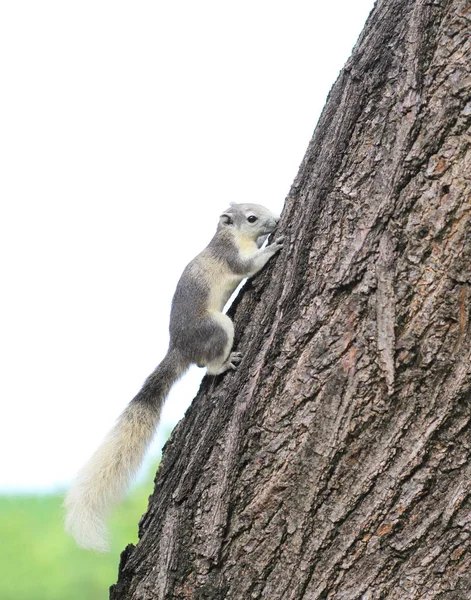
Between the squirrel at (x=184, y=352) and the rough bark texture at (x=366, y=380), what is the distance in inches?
14.8

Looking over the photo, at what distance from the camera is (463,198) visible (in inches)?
79.8

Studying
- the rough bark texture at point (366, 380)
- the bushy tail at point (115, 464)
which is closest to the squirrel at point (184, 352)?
the bushy tail at point (115, 464)

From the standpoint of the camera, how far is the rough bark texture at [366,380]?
2.07 m

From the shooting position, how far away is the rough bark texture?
2.07 m

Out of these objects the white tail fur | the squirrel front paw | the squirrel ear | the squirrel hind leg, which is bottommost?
the white tail fur

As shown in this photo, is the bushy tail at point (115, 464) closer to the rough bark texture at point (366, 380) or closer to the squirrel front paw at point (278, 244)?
the rough bark texture at point (366, 380)

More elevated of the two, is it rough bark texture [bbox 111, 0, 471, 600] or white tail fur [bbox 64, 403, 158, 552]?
rough bark texture [bbox 111, 0, 471, 600]

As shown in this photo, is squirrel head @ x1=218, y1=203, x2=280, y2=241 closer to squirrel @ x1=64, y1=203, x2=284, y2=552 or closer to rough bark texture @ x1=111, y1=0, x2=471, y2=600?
squirrel @ x1=64, y1=203, x2=284, y2=552

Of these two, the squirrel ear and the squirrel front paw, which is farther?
the squirrel ear

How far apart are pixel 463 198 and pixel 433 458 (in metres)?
0.81

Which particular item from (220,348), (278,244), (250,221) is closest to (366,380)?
(278,244)

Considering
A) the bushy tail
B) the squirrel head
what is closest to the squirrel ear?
the squirrel head

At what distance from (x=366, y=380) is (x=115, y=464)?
140 cm

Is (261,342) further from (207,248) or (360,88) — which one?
(207,248)
